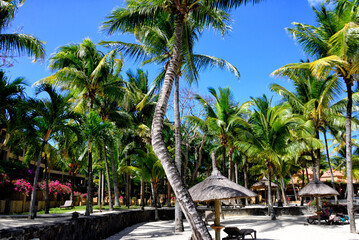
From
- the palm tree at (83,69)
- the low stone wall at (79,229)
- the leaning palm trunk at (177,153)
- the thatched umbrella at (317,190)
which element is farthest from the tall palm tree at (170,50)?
the thatched umbrella at (317,190)

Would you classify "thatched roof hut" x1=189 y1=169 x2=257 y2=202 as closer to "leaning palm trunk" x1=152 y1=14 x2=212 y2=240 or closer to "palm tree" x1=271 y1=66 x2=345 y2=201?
"leaning palm trunk" x1=152 y1=14 x2=212 y2=240

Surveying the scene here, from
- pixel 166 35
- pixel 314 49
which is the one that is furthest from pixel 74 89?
pixel 314 49

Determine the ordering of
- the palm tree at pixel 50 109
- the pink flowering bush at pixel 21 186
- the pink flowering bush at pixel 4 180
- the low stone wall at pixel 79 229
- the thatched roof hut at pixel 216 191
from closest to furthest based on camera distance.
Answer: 1. the low stone wall at pixel 79 229
2. the thatched roof hut at pixel 216 191
3. the palm tree at pixel 50 109
4. the pink flowering bush at pixel 4 180
5. the pink flowering bush at pixel 21 186

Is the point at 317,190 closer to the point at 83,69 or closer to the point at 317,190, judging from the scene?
the point at 317,190

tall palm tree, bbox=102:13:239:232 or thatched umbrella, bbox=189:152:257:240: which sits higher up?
tall palm tree, bbox=102:13:239:232

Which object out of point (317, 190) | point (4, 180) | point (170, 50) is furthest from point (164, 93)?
point (4, 180)

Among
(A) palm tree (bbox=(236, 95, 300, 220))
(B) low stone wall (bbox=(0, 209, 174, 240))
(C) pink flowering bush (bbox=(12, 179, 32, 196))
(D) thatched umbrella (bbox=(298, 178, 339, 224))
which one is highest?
(A) palm tree (bbox=(236, 95, 300, 220))

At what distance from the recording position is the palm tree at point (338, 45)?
1038cm

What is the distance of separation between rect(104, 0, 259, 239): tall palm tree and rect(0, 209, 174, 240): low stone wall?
268cm

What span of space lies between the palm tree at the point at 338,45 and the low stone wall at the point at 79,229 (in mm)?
8844

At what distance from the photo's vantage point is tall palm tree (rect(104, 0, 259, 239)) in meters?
5.19

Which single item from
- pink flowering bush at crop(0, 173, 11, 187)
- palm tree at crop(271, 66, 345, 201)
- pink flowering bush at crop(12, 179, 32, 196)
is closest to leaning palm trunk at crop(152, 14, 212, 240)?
palm tree at crop(271, 66, 345, 201)

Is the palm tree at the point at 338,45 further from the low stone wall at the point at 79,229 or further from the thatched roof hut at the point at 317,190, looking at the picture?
the low stone wall at the point at 79,229

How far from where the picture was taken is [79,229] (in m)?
7.78
